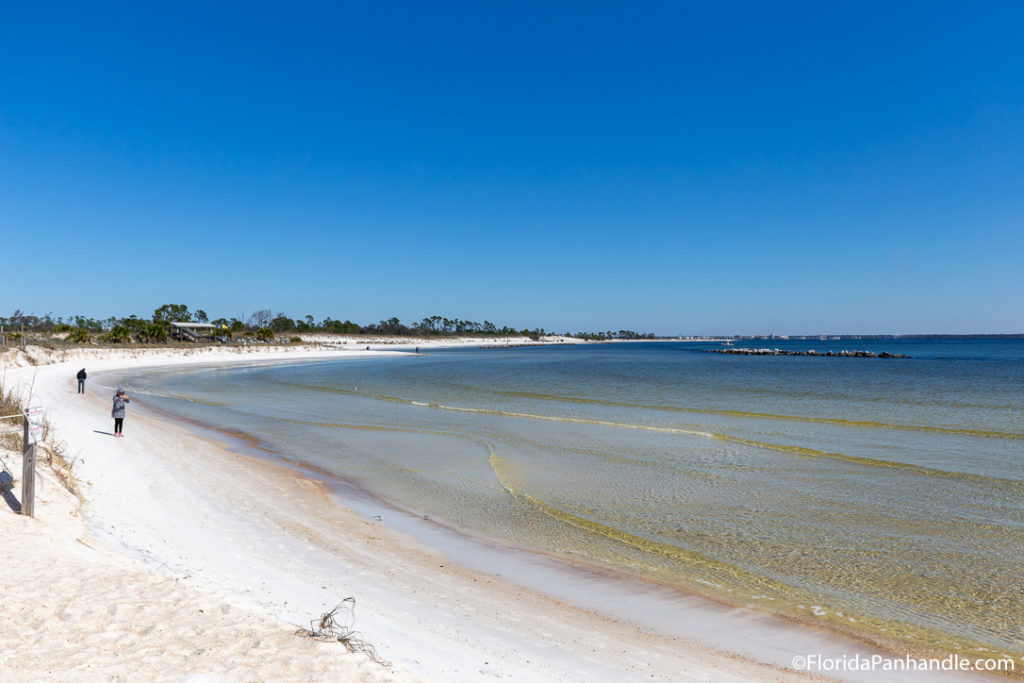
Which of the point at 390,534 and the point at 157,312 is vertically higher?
the point at 157,312

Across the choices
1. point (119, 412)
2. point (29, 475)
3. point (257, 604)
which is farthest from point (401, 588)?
point (119, 412)

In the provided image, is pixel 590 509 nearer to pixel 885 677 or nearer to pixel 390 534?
pixel 390 534

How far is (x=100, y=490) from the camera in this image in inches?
367

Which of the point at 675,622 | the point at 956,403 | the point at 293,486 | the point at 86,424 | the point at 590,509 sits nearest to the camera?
the point at 675,622

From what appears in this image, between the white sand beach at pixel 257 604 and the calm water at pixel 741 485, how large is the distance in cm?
183

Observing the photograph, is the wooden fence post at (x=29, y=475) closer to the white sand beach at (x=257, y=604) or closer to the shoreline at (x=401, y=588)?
the white sand beach at (x=257, y=604)

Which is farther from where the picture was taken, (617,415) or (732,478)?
(617,415)

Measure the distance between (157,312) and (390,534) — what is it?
109506 millimetres

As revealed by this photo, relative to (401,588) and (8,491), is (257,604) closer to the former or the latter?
(401,588)

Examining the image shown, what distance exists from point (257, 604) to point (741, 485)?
33.2ft

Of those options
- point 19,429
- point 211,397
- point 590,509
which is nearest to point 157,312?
point 211,397

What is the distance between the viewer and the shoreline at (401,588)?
5273mm

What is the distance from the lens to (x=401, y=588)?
22.2 feet

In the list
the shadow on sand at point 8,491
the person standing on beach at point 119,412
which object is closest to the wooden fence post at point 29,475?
the shadow on sand at point 8,491
